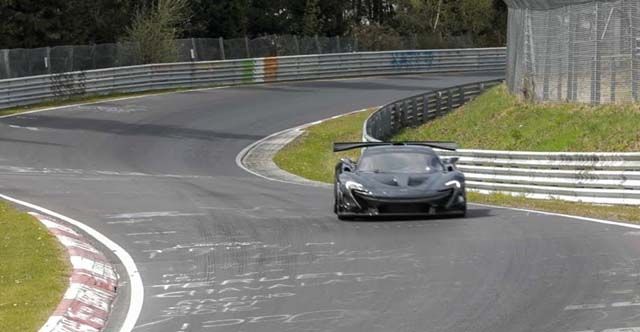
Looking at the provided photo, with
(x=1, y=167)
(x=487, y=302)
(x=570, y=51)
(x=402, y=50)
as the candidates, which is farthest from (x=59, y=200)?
(x=402, y=50)

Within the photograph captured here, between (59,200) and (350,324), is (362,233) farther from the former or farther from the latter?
(59,200)

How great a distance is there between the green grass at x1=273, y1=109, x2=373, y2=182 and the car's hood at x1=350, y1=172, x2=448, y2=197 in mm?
10028

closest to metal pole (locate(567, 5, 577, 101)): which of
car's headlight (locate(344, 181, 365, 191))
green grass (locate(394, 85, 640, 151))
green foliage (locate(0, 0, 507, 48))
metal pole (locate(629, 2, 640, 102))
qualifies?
green grass (locate(394, 85, 640, 151))

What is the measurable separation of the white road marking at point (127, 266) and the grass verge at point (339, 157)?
7008 mm

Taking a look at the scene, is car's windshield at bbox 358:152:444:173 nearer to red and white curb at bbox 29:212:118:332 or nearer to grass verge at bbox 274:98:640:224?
grass verge at bbox 274:98:640:224

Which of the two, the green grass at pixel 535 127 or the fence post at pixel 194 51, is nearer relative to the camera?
the green grass at pixel 535 127

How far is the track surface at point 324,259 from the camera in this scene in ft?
31.0

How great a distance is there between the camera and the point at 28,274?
11.8 meters

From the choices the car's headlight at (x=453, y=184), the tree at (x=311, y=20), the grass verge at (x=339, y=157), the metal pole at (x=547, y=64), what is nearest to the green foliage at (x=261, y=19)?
the tree at (x=311, y=20)

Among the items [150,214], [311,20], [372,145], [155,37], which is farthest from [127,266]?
[311,20]

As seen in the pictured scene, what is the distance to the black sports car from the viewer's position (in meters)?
16.5

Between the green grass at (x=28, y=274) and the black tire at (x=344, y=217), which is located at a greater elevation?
the green grass at (x=28, y=274)

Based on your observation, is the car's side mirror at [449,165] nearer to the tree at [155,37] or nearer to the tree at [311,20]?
the tree at [155,37]

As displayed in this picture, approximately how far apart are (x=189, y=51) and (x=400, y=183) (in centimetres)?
3855
